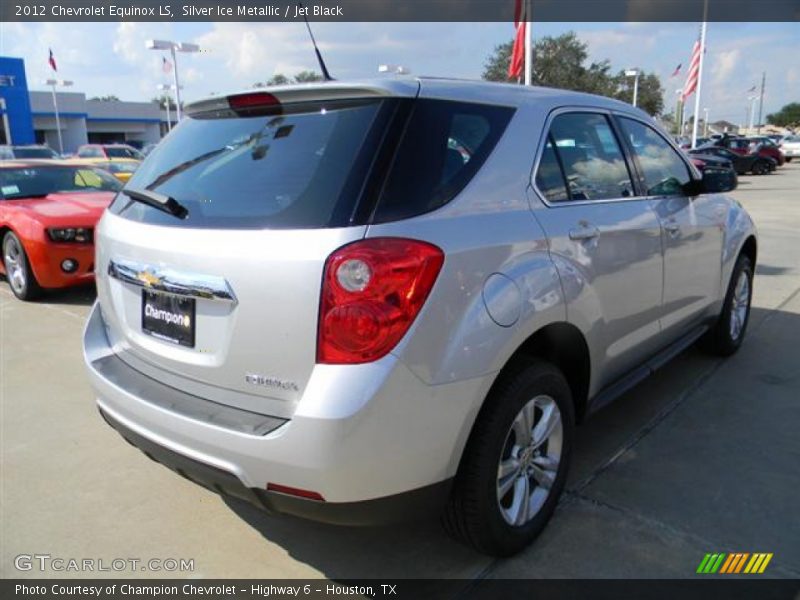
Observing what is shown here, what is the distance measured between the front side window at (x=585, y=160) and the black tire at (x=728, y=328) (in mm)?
1781

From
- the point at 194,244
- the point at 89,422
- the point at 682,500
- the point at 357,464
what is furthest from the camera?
the point at 89,422

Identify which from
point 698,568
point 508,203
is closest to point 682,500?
point 698,568

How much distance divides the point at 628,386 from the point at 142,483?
8.13 ft

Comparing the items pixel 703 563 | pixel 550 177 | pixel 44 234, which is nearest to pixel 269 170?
pixel 550 177

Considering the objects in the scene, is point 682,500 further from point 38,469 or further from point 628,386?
point 38,469

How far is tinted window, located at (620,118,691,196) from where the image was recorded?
3504mm

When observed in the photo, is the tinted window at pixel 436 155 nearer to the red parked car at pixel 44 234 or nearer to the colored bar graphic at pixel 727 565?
the colored bar graphic at pixel 727 565

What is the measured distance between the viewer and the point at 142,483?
3217 mm

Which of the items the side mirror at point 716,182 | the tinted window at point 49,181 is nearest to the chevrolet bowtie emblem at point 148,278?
the side mirror at point 716,182

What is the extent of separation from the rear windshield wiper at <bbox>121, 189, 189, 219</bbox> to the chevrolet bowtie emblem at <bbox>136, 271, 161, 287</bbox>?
0.24 metres

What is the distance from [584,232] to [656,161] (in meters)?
1.25

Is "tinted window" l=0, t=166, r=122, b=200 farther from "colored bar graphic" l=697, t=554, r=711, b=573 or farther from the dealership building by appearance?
the dealership building

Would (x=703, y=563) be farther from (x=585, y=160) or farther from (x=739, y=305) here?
(x=739, y=305)

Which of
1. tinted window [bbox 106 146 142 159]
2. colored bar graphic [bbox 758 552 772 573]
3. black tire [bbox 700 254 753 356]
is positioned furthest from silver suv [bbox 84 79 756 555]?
tinted window [bbox 106 146 142 159]
